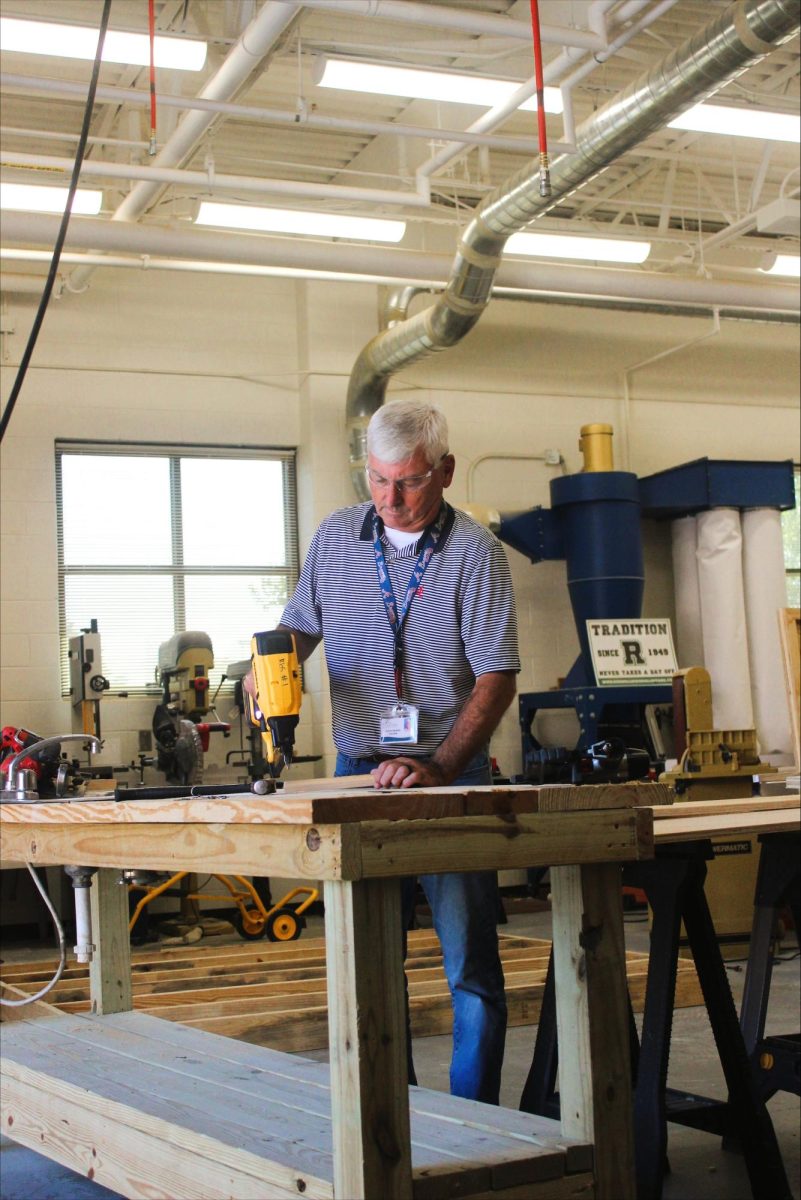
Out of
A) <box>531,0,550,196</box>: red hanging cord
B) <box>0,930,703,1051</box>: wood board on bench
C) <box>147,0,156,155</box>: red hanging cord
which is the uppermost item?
<box>147,0,156,155</box>: red hanging cord

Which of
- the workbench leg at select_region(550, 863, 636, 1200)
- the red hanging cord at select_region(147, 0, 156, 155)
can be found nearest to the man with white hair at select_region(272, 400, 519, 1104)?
the workbench leg at select_region(550, 863, 636, 1200)

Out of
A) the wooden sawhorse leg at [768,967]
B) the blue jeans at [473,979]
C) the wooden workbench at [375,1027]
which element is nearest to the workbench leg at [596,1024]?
the wooden workbench at [375,1027]

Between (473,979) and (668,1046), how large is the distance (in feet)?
1.48

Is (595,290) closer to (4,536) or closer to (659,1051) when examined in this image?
(4,536)

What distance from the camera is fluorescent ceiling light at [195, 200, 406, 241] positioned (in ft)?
19.3

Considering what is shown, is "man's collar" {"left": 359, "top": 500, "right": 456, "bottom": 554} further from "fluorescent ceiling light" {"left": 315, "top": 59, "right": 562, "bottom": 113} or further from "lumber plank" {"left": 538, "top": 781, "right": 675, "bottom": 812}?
"fluorescent ceiling light" {"left": 315, "top": 59, "right": 562, "bottom": 113}

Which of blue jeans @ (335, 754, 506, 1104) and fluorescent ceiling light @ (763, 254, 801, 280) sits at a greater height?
fluorescent ceiling light @ (763, 254, 801, 280)

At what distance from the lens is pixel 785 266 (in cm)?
718

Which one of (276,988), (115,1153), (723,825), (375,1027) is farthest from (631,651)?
(375,1027)

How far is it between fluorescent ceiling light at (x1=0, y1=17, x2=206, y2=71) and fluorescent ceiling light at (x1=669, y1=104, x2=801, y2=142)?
198cm

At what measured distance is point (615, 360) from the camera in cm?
865

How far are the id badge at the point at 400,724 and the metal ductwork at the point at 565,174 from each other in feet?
7.86

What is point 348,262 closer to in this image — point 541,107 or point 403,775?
point 541,107

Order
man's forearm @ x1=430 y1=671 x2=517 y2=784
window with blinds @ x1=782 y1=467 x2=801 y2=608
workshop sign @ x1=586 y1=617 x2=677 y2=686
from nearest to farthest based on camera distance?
man's forearm @ x1=430 y1=671 x2=517 y2=784 < workshop sign @ x1=586 y1=617 x2=677 y2=686 < window with blinds @ x1=782 y1=467 x2=801 y2=608
